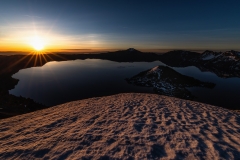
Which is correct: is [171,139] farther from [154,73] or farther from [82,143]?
[154,73]

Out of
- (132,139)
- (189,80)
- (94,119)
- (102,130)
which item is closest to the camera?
(132,139)

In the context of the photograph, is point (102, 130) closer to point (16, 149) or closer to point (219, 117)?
point (16, 149)

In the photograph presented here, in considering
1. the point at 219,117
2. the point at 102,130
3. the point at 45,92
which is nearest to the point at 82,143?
the point at 102,130

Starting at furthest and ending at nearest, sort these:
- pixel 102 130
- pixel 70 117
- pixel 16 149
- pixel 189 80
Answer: pixel 189 80 < pixel 70 117 < pixel 102 130 < pixel 16 149

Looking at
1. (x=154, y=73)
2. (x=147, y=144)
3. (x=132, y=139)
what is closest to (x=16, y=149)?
(x=132, y=139)

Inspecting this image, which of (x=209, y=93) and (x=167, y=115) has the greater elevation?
A: (x=167, y=115)

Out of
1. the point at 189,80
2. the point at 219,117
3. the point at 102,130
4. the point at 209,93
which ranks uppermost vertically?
the point at 102,130

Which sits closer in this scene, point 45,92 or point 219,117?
point 219,117
